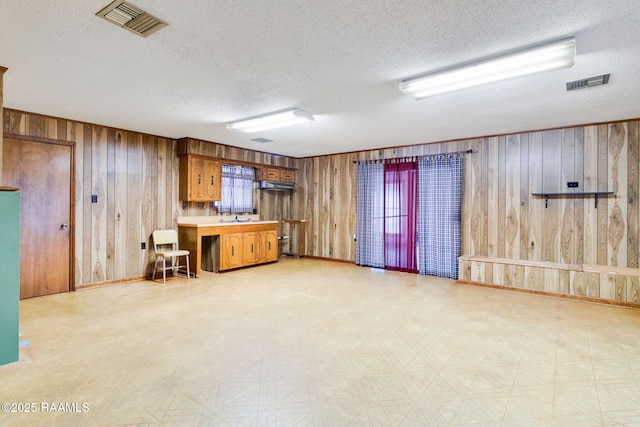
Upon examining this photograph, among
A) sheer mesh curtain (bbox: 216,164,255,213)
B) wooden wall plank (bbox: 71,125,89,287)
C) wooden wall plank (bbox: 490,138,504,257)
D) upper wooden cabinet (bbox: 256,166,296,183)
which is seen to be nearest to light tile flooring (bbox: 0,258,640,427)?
wooden wall plank (bbox: 71,125,89,287)

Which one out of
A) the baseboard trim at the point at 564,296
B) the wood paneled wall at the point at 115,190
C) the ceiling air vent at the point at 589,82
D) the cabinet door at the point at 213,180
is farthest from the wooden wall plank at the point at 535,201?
the wood paneled wall at the point at 115,190

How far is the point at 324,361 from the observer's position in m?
2.62

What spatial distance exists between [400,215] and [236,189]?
3479 mm

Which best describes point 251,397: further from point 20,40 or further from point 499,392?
point 20,40

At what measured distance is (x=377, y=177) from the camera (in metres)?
6.78

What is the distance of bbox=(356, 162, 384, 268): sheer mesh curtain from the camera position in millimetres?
6738

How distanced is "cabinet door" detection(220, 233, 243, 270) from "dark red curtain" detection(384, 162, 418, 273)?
9.57 ft

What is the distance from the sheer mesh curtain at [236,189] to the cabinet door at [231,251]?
31.8 inches

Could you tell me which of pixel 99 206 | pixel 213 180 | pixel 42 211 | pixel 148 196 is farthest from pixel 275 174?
pixel 42 211

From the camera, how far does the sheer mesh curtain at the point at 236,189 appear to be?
6.82m

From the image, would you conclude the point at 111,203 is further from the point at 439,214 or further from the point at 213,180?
the point at 439,214

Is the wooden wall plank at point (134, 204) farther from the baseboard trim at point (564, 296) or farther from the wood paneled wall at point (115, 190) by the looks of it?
the baseboard trim at point (564, 296)

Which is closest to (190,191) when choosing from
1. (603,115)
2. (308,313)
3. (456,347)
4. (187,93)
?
(187,93)

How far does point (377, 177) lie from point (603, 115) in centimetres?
357
